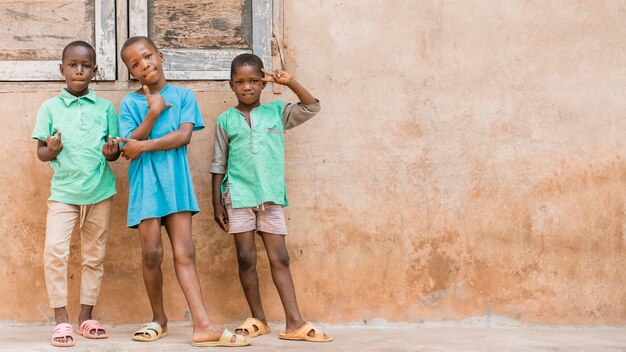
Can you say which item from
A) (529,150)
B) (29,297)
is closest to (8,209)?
(29,297)

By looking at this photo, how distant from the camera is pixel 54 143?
409 cm

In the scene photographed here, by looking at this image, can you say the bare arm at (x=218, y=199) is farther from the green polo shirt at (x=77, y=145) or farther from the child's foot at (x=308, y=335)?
Answer: the child's foot at (x=308, y=335)

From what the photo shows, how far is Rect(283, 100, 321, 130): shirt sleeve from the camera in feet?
14.3

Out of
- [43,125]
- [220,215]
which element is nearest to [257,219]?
[220,215]

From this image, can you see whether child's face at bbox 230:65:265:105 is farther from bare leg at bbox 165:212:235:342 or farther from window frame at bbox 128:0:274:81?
bare leg at bbox 165:212:235:342

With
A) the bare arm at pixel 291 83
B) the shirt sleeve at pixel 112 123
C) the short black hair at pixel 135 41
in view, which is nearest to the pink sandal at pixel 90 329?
the shirt sleeve at pixel 112 123

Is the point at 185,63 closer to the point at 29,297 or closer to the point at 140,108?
the point at 140,108

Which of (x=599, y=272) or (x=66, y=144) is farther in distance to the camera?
(x=599, y=272)

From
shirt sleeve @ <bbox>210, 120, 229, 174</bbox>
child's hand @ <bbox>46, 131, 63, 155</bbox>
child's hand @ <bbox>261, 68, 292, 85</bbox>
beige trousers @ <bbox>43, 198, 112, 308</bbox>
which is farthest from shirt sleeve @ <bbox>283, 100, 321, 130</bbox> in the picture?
child's hand @ <bbox>46, 131, 63, 155</bbox>

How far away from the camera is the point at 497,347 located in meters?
4.02

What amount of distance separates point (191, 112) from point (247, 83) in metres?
0.33

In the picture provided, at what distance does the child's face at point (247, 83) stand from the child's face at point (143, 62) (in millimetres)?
392

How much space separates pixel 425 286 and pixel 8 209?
7.56ft

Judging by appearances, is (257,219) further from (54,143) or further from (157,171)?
(54,143)
